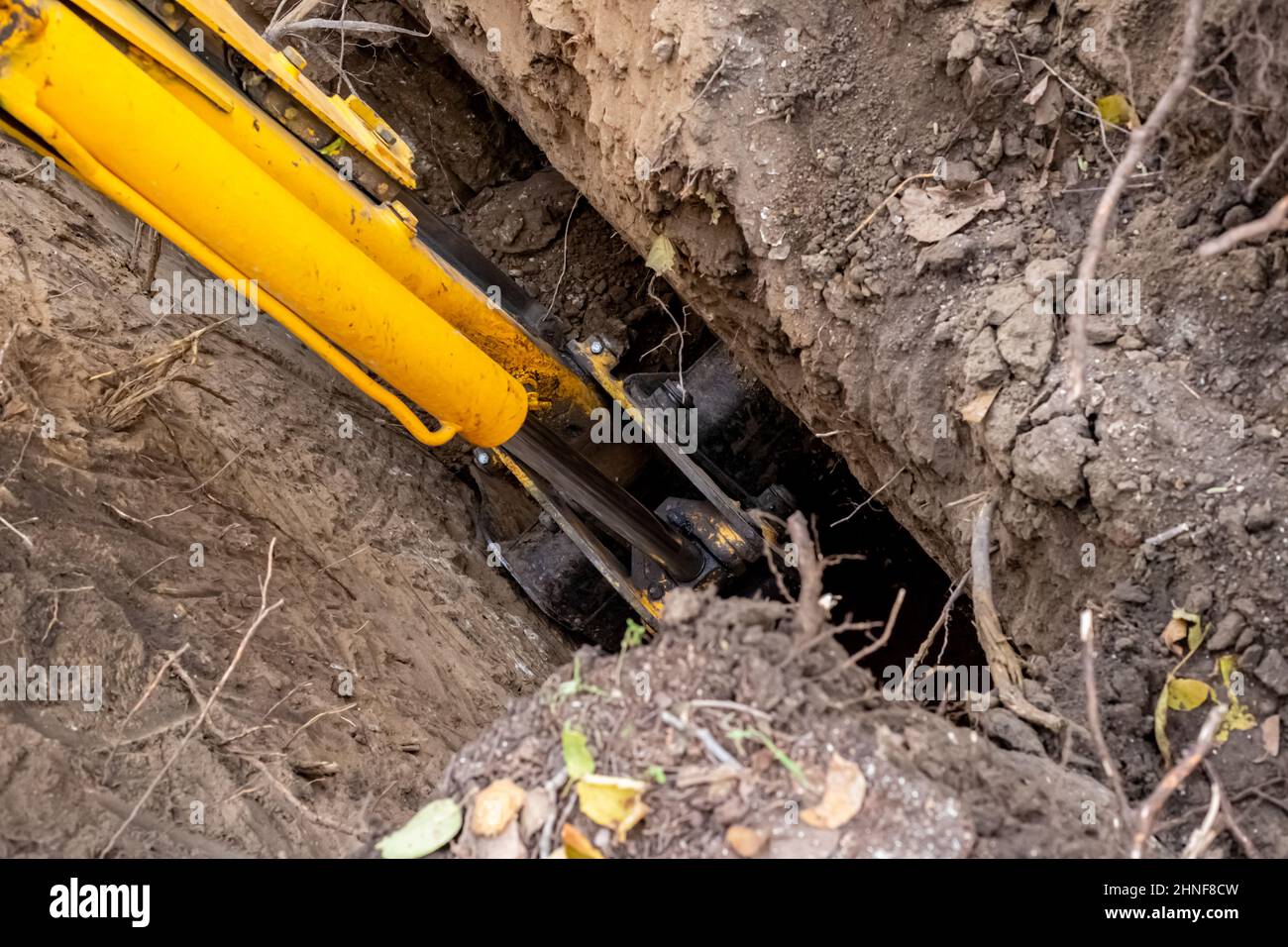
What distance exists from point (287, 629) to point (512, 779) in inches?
68.4

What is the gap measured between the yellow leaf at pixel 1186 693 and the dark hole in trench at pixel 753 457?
5.79 feet

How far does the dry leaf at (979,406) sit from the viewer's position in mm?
3066

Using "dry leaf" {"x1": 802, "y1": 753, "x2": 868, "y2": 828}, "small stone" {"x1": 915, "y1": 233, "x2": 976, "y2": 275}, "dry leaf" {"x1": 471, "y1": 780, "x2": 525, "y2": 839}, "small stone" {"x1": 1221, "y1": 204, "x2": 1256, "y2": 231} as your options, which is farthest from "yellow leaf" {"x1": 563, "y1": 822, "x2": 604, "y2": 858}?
"small stone" {"x1": 1221, "y1": 204, "x2": 1256, "y2": 231}

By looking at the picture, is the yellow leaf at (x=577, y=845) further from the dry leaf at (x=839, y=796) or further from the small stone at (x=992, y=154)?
the small stone at (x=992, y=154)

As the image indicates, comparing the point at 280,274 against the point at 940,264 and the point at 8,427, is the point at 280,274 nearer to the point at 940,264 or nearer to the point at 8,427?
the point at 8,427

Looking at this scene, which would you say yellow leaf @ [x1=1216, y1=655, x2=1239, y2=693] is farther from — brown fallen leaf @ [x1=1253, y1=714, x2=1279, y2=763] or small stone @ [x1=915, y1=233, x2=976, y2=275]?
small stone @ [x1=915, y1=233, x2=976, y2=275]

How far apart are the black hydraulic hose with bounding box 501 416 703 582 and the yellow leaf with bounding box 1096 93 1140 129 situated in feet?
6.69

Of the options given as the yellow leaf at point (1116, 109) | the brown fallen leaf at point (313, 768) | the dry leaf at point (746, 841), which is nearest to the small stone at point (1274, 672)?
the dry leaf at point (746, 841)

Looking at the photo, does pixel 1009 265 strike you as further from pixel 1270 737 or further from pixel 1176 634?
pixel 1270 737

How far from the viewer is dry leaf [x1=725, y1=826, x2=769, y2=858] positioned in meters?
1.87

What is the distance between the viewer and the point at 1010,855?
1.91m

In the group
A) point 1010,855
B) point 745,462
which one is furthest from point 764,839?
point 745,462

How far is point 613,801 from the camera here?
1.94 metres

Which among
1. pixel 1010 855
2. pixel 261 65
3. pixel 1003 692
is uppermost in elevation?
pixel 261 65
